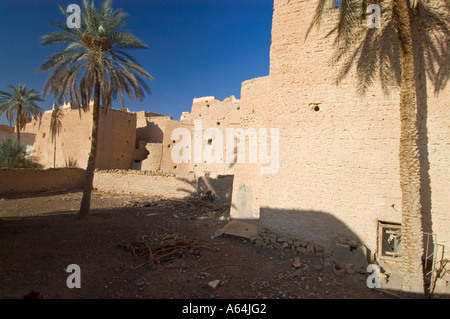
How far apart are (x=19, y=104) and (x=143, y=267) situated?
2265 cm

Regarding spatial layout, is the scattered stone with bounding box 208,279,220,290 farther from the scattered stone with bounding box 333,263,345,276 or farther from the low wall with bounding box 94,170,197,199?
the low wall with bounding box 94,170,197,199

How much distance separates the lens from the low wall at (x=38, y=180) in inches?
562

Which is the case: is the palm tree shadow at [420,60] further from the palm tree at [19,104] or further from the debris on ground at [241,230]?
the palm tree at [19,104]

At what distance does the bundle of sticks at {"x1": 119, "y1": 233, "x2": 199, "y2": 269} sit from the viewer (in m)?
6.28

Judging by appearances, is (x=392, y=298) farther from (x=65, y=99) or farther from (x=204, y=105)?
(x=204, y=105)

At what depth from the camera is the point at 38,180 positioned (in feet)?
51.3

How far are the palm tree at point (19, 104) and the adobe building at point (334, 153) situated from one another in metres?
22.5

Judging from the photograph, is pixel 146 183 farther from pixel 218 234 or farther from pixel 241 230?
pixel 241 230

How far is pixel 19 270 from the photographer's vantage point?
200 inches

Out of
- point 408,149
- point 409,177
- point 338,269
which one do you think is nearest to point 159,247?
point 338,269

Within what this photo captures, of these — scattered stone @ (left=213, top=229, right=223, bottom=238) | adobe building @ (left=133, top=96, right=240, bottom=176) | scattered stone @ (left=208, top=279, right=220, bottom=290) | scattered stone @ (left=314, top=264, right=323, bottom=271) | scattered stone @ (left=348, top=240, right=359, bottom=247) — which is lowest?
scattered stone @ (left=314, top=264, right=323, bottom=271)

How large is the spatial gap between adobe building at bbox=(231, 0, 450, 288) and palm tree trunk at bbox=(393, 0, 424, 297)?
1127mm

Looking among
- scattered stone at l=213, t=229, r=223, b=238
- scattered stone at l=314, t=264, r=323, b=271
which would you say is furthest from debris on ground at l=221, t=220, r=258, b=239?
scattered stone at l=314, t=264, r=323, b=271
